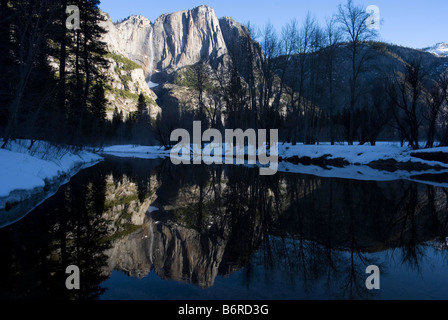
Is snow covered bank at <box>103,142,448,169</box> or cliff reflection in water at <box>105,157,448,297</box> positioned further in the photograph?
snow covered bank at <box>103,142,448,169</box>

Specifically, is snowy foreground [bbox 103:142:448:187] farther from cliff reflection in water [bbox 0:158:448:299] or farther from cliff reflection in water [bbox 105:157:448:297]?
cliff reflection in water [bbox 0:158:448:299]

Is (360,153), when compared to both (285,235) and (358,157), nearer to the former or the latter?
(358,157)

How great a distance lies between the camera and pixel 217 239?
480cm

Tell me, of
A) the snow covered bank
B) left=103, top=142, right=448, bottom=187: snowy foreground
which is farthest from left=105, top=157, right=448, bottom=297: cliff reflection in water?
the snow covered bank

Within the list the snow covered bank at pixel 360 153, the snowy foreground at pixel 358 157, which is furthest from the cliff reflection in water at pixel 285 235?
the snow covered bank at pixel 360 153

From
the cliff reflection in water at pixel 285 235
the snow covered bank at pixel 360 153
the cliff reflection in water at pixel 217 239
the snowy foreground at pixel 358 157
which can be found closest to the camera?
the cliff reflection in water at pixel 217 239

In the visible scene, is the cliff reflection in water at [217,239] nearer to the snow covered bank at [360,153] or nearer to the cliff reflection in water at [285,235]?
the cliff reflection in water at [285,235]

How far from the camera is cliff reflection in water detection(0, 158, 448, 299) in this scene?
3.39 meters

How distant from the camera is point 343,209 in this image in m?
6.92

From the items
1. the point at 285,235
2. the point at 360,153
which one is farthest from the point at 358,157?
the point at 285,235

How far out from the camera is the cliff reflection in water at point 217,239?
11.1 ft

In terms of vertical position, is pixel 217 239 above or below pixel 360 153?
below

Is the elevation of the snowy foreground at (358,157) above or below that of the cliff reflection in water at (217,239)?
above
